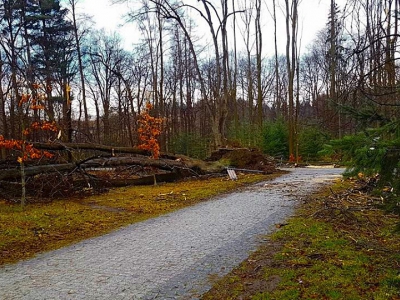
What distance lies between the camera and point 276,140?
25.0 m

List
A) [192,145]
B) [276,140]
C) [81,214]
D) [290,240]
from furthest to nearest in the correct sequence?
1. [192,145]
2. [276,140]
3. [81,214]
4. [290,240]

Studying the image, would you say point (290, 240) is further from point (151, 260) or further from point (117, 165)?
point (117, 165)

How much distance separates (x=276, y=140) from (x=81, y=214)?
721 inches

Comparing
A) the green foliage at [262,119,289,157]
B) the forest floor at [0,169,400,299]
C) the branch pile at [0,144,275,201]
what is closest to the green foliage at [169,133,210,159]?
the green foliage at [262,119,289,157]

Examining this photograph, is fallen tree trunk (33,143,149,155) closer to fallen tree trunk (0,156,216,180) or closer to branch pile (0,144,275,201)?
branch pile (0,144,275,201)

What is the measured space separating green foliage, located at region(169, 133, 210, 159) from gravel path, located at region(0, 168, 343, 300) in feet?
61.6

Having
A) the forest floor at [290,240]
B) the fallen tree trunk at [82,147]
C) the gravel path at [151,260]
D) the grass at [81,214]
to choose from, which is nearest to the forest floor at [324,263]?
the forest floor at [290,240]

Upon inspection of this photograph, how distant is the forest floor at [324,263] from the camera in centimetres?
394

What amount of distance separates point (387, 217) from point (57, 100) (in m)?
21.8

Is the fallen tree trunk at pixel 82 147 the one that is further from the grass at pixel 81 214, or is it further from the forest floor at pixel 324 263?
the forest floor at pixel 324 263

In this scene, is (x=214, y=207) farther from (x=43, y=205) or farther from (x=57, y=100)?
(x=57, y=100)

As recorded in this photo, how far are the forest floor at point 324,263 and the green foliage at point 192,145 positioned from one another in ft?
66.1

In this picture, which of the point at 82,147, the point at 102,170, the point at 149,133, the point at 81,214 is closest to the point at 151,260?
the point at 81,214

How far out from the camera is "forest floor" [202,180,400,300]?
3938 mm
